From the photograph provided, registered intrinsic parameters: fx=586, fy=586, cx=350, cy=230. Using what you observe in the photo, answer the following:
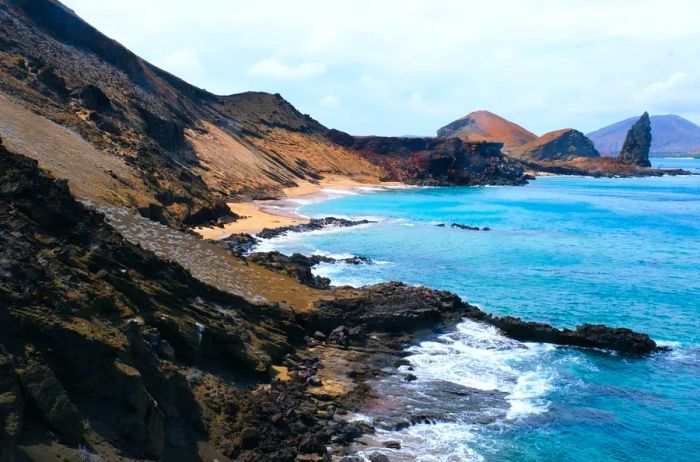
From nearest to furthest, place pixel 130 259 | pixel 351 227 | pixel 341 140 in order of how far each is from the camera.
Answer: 1. pixel 130 259
2. pixel 351 227
3. pixel 341 140

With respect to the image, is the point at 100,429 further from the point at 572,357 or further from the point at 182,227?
the point at 182,227

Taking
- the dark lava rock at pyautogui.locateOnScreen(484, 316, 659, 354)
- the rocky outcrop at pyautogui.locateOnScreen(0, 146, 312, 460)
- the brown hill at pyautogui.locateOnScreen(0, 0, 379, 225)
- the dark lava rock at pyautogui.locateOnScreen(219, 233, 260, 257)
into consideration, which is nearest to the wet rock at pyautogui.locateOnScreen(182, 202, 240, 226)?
the brown hill at pyautogui.locateOnScreen(0, 0, 379, 225)

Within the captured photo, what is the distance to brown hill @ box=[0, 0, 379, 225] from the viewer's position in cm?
3719

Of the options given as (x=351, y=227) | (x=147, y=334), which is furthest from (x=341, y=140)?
(x=147, y=334)

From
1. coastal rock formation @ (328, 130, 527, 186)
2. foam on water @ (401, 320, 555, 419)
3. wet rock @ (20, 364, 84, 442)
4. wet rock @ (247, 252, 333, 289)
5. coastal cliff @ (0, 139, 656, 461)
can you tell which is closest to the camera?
wet rock @ (20, 364, 84, 442)

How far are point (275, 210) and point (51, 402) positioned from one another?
56.0 m

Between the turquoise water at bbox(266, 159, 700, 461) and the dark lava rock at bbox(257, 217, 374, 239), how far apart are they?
4.70 ft

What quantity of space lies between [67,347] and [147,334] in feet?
10.1

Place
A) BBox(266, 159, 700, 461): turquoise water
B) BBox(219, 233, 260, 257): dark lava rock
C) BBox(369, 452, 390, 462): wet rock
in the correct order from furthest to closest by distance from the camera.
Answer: BBox(219, 233, 260, 257): dark lava rock → BBox(266, 159, 700, 461): turquoise water → BBox(369, 452, 390, 462): wet rock

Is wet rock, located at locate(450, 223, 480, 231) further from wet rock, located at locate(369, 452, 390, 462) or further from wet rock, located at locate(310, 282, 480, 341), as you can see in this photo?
wet rock, located at locate(369, 452, 390, 462)

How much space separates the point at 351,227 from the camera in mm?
59062

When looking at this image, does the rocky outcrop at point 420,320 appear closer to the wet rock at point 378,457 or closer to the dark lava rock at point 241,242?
the wet rock at point 378,457

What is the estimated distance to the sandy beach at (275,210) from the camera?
48375 millimetres

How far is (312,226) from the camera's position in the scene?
2218 inches
